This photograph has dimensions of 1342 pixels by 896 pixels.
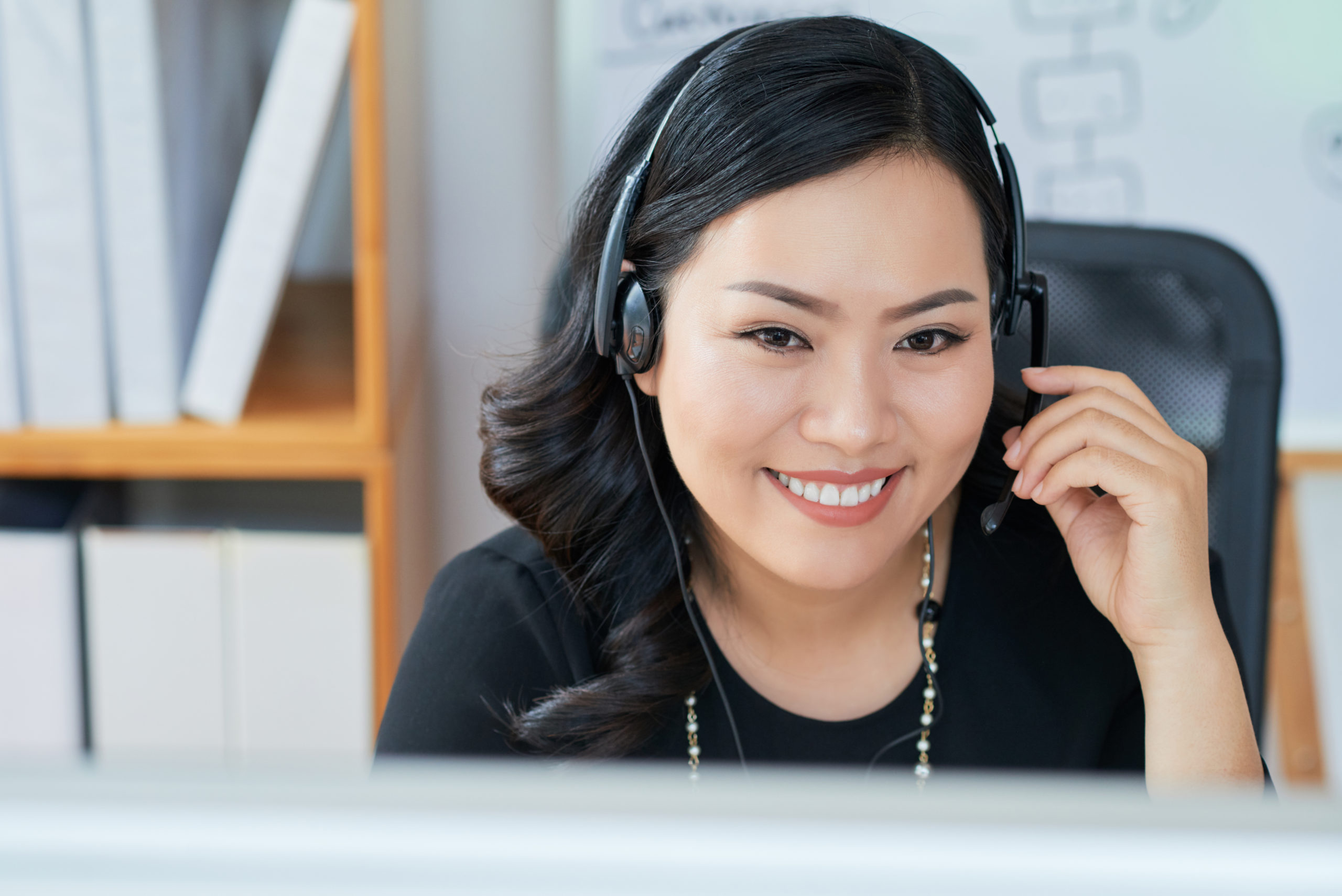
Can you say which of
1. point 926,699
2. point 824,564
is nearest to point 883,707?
point 926,699

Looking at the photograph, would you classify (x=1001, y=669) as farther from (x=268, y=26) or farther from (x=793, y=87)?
(x=268, y=26)

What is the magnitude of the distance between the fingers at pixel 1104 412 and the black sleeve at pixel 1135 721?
163 mm

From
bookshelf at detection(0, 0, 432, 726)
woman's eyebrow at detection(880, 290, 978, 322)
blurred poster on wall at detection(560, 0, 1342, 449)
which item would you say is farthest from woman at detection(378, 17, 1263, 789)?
blurred poster on wall at detection(560, 0, 1342, 449)

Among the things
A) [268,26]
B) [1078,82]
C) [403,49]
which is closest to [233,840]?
[403,49]

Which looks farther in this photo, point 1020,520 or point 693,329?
point 1020,520

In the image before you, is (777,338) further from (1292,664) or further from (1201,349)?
(1292,664)

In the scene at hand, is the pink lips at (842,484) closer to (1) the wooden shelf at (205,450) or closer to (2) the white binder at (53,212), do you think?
(1) the wooden shelf at (205,450)

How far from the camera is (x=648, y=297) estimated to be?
0.83 metres

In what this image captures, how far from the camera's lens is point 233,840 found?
18cm

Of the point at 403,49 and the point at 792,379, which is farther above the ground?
the point at 403,49

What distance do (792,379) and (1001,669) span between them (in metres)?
0.37

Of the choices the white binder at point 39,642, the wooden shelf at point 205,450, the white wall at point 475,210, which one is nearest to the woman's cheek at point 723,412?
the wooden shelf at point 205,450

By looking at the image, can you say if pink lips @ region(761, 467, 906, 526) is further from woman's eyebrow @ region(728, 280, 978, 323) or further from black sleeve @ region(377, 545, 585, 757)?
black sleeve @ region(377, 545, 585, 757)

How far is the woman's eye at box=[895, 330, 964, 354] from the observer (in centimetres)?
78
